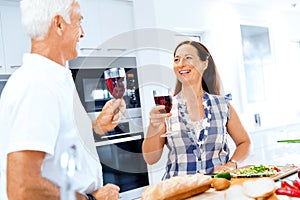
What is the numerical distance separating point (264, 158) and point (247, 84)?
2.81 feet

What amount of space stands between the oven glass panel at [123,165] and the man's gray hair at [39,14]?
1.70m

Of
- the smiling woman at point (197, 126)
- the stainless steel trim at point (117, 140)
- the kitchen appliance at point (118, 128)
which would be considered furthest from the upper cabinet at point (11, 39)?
the smiling woman at point (197, 126)

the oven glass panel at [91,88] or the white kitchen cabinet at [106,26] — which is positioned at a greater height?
the white kitchen cabinet at [106,26]

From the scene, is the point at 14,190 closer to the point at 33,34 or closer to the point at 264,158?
the point at 33,34

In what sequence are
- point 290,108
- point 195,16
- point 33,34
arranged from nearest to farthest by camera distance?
point 33,34 → point 195,16 → point 290,108

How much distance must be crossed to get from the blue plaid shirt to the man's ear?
0.72 m

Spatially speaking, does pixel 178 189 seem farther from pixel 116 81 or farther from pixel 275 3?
pixel 275 3

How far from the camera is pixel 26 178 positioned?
90 centimetres

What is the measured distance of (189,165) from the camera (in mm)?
1564

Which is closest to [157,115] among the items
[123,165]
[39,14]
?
[39,14]

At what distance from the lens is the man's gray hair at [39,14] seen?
3.54 ft

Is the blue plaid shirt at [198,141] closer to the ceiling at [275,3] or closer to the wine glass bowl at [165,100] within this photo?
the wine glass bowl at [165,100]

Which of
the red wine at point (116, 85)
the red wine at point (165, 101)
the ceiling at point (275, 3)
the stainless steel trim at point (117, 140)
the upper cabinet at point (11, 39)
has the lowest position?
the stainless steel trim at point (117, 140)

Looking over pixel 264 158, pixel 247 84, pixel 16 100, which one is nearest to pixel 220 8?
pixel 247 84
